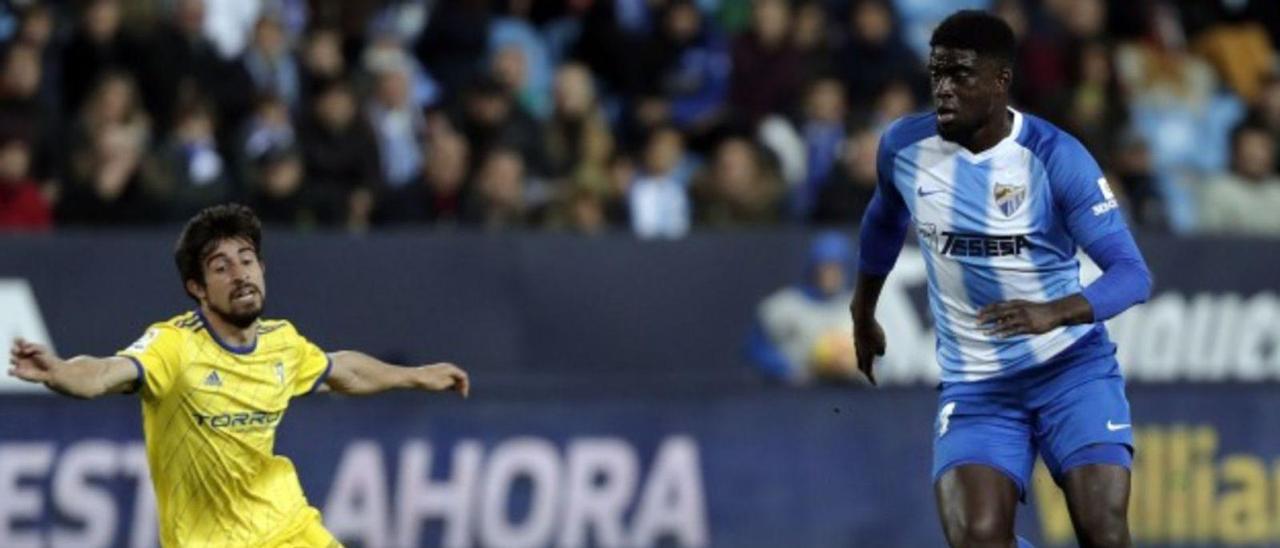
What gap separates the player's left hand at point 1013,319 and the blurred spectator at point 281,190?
26.7 ft

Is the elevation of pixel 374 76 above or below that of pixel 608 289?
above

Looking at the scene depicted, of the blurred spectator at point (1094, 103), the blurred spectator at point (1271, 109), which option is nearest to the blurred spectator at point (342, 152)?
the blurred spectator at point (1094, 103)

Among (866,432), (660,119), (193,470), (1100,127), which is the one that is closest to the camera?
(193,470)

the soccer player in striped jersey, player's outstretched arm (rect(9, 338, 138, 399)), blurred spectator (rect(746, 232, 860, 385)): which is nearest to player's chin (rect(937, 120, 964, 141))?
the soccer player in striped jersey

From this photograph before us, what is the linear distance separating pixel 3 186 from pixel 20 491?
8.26 ft

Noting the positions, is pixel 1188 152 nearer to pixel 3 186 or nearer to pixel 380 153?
pixel 380 153

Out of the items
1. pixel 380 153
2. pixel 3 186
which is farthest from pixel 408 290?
pixel 3 186

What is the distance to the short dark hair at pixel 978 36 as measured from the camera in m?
9.23

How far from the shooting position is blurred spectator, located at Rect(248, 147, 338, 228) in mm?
16125

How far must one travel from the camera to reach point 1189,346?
17.8m

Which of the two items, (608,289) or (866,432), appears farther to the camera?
(608,289)

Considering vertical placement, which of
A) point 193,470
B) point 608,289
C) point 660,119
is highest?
point 660,119

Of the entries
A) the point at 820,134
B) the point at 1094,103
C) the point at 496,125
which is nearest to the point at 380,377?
the point at 496,125

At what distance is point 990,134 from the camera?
9.45 meters
